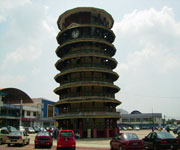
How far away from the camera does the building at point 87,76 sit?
42125mm

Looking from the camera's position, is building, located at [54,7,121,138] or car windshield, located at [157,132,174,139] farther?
building, located at [54,7,121,138]

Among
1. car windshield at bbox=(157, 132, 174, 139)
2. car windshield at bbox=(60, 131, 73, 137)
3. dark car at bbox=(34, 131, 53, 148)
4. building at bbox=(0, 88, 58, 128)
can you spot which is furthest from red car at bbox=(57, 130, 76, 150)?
building at bbox=(0, 88, 58, 128)

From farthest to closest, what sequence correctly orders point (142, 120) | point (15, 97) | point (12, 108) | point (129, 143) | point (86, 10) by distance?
point (142, 120) < point (15, 97) < point (12, 108) < point (86, 10) < point (129, 143)

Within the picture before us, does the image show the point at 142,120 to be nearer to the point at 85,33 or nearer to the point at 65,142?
the point at 85,33

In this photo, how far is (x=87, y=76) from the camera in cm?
4594

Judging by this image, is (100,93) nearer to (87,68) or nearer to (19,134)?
(87,68)

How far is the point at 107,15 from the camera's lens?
50094mm

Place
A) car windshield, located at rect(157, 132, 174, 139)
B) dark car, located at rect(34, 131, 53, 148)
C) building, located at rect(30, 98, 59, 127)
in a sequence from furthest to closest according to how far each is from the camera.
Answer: building, located at rect(30, 98, 59, 127)
dark car, located at rect(34, 131, 53, 148)
car windshield, located at rect(157, 132, 174, 139)

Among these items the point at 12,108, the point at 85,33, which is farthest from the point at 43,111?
the point at 85,33

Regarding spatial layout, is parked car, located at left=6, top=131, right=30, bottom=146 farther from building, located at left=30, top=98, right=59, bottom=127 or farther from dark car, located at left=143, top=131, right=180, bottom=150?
building, located at left=30, top=98, right=59, bottom=127

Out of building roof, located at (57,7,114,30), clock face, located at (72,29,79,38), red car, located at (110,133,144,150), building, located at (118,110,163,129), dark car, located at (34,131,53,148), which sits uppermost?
building roof, located at (57,7,114,30)

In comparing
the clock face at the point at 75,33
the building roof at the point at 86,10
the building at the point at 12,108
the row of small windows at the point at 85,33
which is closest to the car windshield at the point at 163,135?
the row of small windows at the point at 85,33

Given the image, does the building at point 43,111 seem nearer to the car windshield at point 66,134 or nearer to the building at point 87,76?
the building at point 87,76

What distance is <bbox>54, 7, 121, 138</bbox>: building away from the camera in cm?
4212
